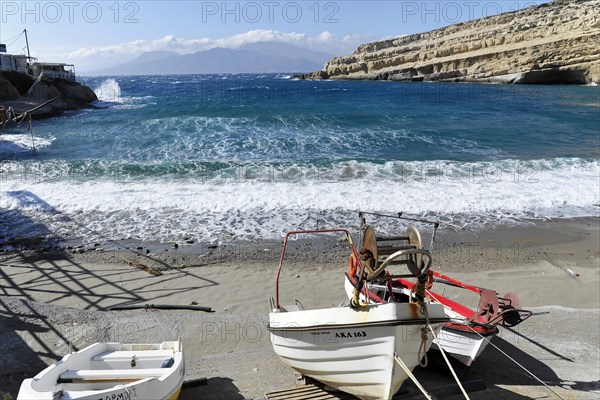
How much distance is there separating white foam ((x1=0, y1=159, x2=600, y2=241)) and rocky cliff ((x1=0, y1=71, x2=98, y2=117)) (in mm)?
24125

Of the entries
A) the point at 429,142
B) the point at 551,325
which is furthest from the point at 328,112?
the point at 551,325

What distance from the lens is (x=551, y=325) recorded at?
332 inches

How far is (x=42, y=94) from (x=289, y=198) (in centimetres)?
4039

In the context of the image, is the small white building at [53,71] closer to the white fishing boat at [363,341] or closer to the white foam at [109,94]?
the white foam at [109,94]

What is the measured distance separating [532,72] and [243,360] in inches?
3076

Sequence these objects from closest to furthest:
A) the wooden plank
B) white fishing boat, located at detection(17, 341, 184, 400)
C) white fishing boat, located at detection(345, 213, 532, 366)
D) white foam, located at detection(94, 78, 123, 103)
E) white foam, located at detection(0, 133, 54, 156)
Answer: white fishing boat, located at detection(17, 341, 184, 400)
the wooden plank
white fishing boat, located at detection(345, 213, 532, 366)
white foam, located at detection(0, 133, 54, 156)
white foam, located at detection(94, 78, 123, 103)

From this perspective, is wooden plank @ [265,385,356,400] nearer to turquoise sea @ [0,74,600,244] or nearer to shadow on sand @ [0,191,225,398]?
shadow on sand @ [0,191,225,398]

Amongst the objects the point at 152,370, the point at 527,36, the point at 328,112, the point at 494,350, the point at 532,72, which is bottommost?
the point at 494,350

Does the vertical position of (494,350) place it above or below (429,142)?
below

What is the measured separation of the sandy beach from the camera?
6.85 meters

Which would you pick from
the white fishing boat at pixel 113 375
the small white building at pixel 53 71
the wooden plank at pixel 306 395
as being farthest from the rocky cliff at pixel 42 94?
the wooden plank at pixel 306 395

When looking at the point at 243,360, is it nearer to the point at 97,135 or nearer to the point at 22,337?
the point at 22,337

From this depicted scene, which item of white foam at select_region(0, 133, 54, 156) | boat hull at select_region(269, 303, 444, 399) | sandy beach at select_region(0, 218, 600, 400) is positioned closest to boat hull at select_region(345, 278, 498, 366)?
sandy beach at select_region(0, 218, 600, 400)

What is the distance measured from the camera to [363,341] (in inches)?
209
